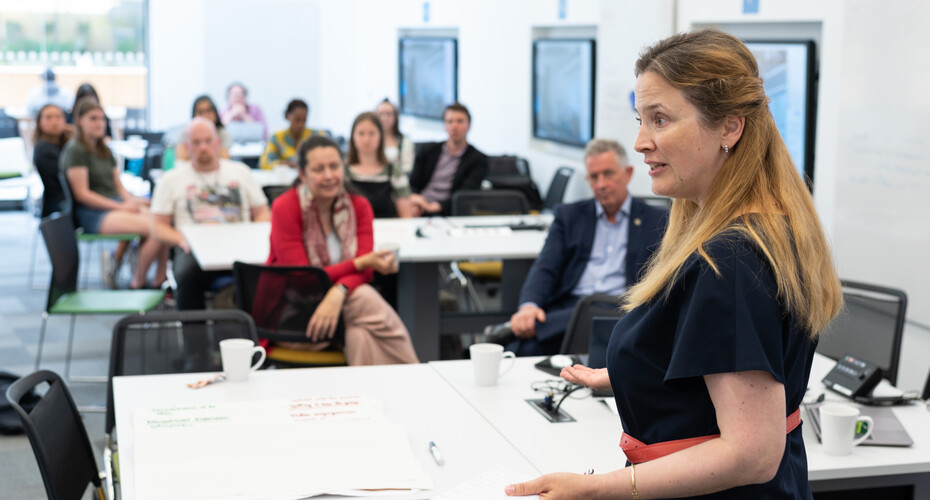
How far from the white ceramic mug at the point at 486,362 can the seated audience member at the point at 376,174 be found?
315cm

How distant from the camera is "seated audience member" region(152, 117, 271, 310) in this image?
5.15 metres

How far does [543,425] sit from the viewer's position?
226 cm

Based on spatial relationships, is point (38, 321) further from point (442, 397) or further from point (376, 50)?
point (376, 50)

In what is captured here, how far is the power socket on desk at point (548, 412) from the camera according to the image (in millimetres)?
2285

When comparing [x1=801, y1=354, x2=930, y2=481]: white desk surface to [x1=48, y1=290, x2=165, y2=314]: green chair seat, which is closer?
[x1=801, y1=354, x2=930, y2=481]: white desk surface

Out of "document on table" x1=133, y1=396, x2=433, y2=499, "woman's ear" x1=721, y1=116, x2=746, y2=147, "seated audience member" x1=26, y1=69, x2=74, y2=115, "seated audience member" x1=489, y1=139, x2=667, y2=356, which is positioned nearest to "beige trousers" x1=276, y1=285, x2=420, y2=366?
"seated audience member" x1=489, y1=139, x2=667, y2=356

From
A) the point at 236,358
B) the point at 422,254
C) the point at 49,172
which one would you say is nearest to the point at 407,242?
the point at 422,254

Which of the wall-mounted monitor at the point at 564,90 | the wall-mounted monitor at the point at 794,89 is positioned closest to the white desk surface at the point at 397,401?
the wall-mounted monitor at the point at 794,89

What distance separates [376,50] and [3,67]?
4485 mm

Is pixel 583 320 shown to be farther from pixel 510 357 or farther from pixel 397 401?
pixel 397 401

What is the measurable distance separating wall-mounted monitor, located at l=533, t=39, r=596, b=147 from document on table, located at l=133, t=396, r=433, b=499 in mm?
5436

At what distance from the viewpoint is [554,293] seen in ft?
13.2

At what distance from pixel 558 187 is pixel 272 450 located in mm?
5616

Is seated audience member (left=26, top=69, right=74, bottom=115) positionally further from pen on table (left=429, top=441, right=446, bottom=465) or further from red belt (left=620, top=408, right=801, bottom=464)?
red belt (left=620, top=408, right=801, bottom=464)
